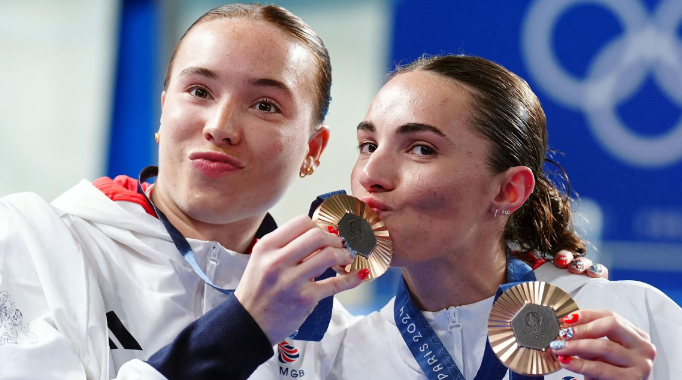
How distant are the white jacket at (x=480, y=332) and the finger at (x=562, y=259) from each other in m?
0.02

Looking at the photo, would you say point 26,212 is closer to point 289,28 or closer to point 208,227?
point 208,227

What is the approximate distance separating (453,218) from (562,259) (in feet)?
1.54

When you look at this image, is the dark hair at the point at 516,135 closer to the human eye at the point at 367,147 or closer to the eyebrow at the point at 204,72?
the human eye at the point at 367,147

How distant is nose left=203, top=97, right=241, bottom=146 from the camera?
2260 mm

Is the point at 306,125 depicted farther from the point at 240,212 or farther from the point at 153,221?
the point at 153,221

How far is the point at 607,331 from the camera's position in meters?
1.63

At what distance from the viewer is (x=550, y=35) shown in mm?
5496

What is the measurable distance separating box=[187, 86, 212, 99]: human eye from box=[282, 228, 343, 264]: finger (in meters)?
0.88

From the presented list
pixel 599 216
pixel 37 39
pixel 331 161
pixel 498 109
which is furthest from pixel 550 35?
pixel 37 39

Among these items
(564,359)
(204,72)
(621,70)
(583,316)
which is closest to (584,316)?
(583,316)

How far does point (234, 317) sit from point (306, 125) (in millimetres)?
1002

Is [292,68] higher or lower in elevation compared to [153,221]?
higher

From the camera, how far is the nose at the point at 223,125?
7.41 ft

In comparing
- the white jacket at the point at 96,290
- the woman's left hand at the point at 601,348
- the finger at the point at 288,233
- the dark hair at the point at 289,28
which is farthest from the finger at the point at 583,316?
the dark hair at the point at 289,28
